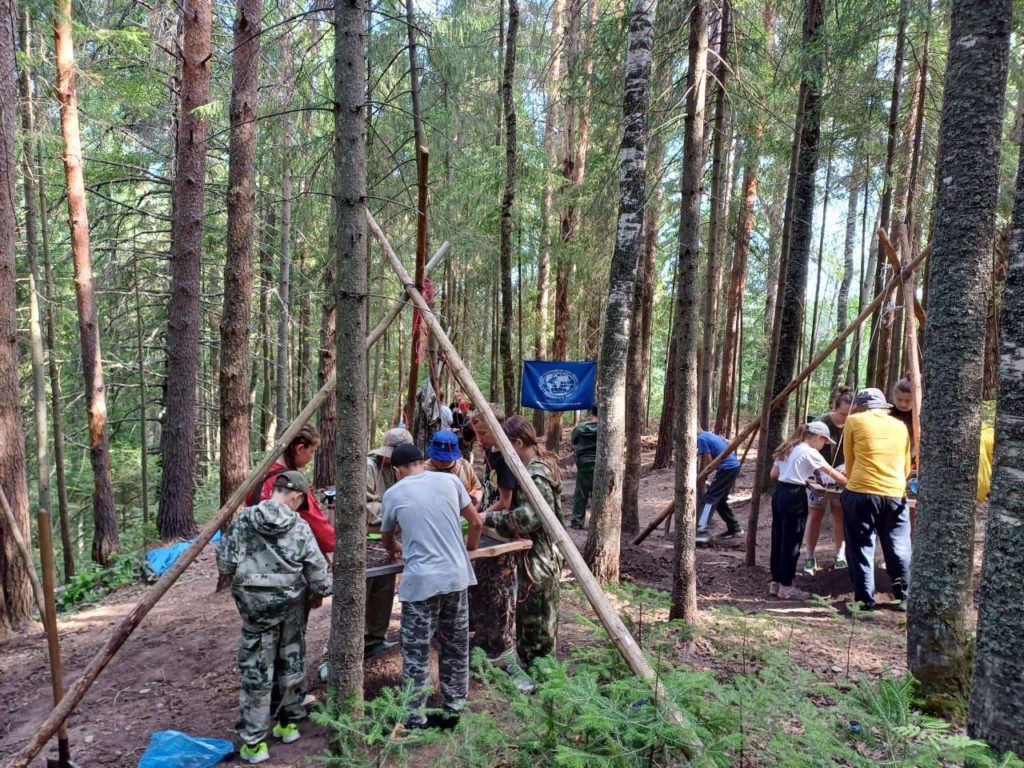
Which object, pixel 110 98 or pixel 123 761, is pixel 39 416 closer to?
pixel 110 98

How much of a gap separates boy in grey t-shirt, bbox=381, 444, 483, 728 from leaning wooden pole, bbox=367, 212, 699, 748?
0.58 metres

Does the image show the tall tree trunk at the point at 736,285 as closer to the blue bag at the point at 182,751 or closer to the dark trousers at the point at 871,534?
the dark trousers at the point at 871,534

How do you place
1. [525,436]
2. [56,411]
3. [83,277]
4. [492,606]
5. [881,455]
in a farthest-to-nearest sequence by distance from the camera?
[56,411] < [83,277] < [881,455] < [492,606] < [525,436]

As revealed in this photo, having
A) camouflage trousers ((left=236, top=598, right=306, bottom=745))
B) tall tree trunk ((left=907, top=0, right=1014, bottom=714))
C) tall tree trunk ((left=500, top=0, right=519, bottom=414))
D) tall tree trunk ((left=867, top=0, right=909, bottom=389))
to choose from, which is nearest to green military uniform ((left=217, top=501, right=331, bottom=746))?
camouflage trousers ((left=236, top=598, right=306, bottom=745))

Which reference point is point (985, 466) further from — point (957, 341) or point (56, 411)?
point (56, 411)

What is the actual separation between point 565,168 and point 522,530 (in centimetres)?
1246

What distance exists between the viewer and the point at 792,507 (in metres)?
6.49

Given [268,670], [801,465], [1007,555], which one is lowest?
[268,670]

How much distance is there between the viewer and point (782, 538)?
6430mm

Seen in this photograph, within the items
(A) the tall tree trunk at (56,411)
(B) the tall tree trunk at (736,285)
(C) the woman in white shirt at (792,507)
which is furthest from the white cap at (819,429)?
(A) the tall tree trunk at (56,411)

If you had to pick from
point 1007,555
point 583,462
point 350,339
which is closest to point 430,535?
point 350,339

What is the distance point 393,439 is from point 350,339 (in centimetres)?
248

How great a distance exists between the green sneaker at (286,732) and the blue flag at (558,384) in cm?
743

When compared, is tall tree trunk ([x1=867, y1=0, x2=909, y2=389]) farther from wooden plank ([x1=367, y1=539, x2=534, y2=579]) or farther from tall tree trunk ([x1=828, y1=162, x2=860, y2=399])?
wooden plank ([x1=367, y1=539, x2=534, y2=579])
